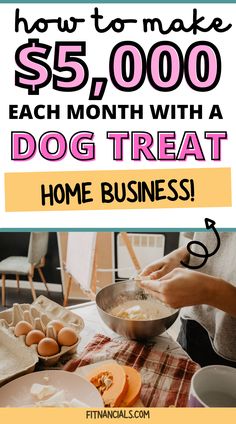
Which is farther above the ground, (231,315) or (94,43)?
(94,43)

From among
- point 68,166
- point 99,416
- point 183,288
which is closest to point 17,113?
point 68,166

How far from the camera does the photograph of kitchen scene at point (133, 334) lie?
0.52 m

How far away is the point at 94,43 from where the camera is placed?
22.5 inches

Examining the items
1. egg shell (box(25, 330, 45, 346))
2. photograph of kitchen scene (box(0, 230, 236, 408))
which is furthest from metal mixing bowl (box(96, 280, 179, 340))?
egg shell (box(25, 330, 45, 346))

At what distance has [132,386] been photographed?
525 mm

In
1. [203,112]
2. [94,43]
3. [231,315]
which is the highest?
[94,43]

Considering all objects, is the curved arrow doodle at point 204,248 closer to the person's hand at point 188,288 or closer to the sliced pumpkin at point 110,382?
the person's hand at point 188,288

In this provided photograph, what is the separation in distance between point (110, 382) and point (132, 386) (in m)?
0.03

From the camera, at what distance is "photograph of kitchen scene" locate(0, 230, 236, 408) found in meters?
0.52

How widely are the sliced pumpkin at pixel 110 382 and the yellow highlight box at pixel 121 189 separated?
243 millimetres

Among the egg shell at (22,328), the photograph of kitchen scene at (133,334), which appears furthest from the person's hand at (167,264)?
the egg shell at (22,328)

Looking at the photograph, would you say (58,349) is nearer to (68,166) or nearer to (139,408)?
(139,408)

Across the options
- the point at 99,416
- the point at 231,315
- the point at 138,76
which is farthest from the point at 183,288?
the point at 138,76

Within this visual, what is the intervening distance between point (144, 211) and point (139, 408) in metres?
0.29
